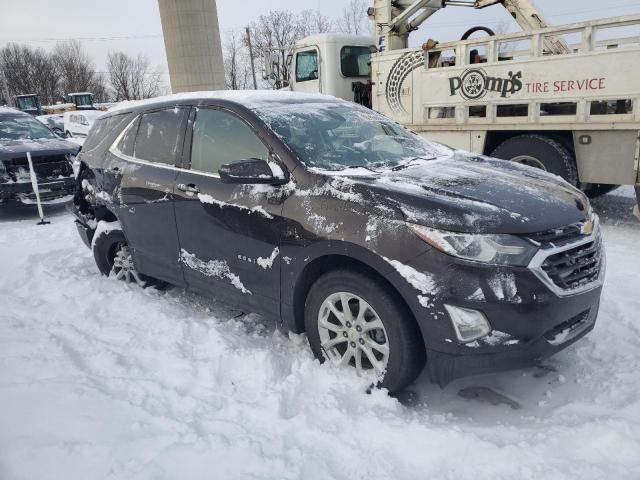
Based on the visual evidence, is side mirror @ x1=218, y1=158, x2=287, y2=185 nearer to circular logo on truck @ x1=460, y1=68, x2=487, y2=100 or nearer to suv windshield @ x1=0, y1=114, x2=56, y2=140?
circular logo on truck @ x1=460, y1=68, x2=487, y2=100

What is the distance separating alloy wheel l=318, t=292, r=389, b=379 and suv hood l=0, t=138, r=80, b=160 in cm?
752

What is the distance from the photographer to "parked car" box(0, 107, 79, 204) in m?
8.20

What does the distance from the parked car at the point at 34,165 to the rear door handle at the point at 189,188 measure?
5890 mm

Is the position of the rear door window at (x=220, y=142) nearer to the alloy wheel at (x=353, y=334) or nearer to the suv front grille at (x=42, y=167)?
the alloy wheel at (x=353, y=334)

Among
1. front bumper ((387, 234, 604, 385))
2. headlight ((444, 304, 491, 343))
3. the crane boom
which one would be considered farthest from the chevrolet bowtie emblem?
the crane boom

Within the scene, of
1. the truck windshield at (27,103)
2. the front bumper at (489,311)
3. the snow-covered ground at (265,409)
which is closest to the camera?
the snow-covered ground at (265,409)

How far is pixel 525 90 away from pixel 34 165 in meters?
7.86

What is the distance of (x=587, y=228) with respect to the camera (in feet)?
9.41

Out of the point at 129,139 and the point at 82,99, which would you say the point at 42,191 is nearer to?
the point at 129,139

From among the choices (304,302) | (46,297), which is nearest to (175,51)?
(46,297)

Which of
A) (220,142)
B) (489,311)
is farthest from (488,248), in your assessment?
(220,142)

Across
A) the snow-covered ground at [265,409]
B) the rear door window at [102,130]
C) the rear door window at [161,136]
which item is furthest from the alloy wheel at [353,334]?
the rear door window at [102,130]

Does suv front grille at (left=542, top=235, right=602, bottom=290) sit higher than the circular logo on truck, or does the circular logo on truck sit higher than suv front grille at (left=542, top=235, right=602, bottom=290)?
the circular logo on truck

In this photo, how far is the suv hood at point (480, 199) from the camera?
2.58 metres
